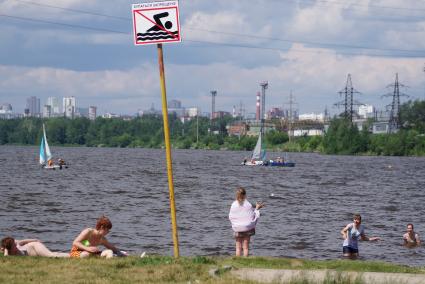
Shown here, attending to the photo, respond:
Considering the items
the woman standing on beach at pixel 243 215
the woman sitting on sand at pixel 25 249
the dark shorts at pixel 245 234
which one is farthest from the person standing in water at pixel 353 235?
the woman sitting on sand at pixel 25 249

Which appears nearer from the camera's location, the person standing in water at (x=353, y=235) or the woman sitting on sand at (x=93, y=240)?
the woman sitting on sand at (x=93, y=240)

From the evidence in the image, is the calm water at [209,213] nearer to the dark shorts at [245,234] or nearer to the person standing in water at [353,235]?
the person standing in water at [353,235]

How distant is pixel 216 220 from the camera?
45.2m

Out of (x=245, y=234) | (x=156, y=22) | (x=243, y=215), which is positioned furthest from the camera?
(x=245, y=234)

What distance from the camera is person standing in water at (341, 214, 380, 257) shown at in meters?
28.9

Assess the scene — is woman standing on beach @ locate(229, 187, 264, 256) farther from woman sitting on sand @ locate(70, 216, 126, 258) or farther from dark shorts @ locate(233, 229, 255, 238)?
woman sitting on sand @ locate(70, 216, 126, 258)

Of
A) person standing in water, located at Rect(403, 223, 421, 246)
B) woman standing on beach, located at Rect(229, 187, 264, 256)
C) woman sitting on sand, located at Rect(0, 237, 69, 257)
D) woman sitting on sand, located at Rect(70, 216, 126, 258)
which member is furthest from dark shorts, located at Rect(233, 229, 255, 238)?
person standing in water, located at Rect(403, 223, 421, 246)

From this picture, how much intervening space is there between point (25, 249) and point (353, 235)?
37.0ft

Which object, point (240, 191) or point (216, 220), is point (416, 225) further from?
point (240, 191)

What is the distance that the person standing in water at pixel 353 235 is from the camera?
28859mm

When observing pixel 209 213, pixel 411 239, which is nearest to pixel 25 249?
pixel 411 239

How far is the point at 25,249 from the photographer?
2200cm

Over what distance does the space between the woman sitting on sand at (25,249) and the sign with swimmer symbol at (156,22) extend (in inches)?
211

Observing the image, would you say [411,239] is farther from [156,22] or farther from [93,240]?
[156,22]
